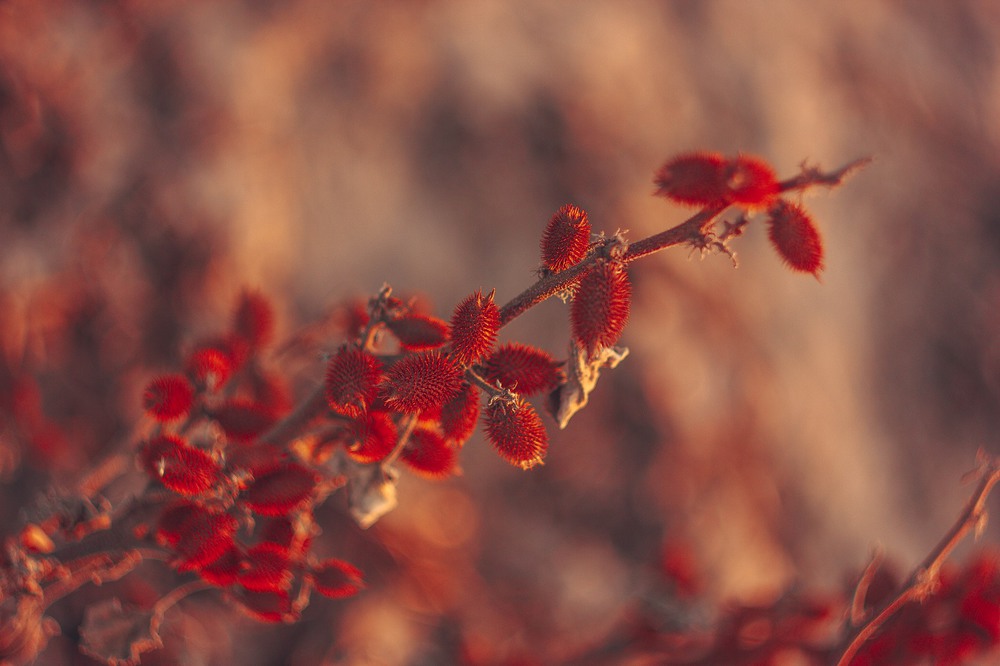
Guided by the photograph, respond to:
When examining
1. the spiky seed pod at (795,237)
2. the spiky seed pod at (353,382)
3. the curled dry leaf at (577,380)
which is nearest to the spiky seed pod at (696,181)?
the spiky seed pod at (795,237)

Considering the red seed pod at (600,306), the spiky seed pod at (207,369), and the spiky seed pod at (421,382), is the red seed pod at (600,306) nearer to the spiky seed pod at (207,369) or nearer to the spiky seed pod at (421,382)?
the spiky seed pod at (421,382)

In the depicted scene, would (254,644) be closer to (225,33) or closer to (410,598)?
(410,598)

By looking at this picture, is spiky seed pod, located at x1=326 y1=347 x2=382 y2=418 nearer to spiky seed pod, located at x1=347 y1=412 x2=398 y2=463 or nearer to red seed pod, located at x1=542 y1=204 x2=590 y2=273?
spiky seed pod, located at x1=347 y1=412 x2=398 y2=463

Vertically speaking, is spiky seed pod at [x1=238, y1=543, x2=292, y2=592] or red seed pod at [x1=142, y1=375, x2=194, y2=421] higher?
red seed pod at [x1=142, y1=375, x2=194, y2=421]

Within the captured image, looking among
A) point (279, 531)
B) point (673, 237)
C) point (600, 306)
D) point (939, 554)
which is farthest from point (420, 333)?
point (939, 554)

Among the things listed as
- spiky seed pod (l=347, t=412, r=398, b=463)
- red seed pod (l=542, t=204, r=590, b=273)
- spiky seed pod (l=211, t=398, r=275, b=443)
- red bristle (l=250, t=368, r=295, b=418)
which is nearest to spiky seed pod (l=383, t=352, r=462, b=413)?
spiky seed pod (l=347, t=412, r=398, b=463)

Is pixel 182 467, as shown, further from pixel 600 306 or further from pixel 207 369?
pixel 600 306
